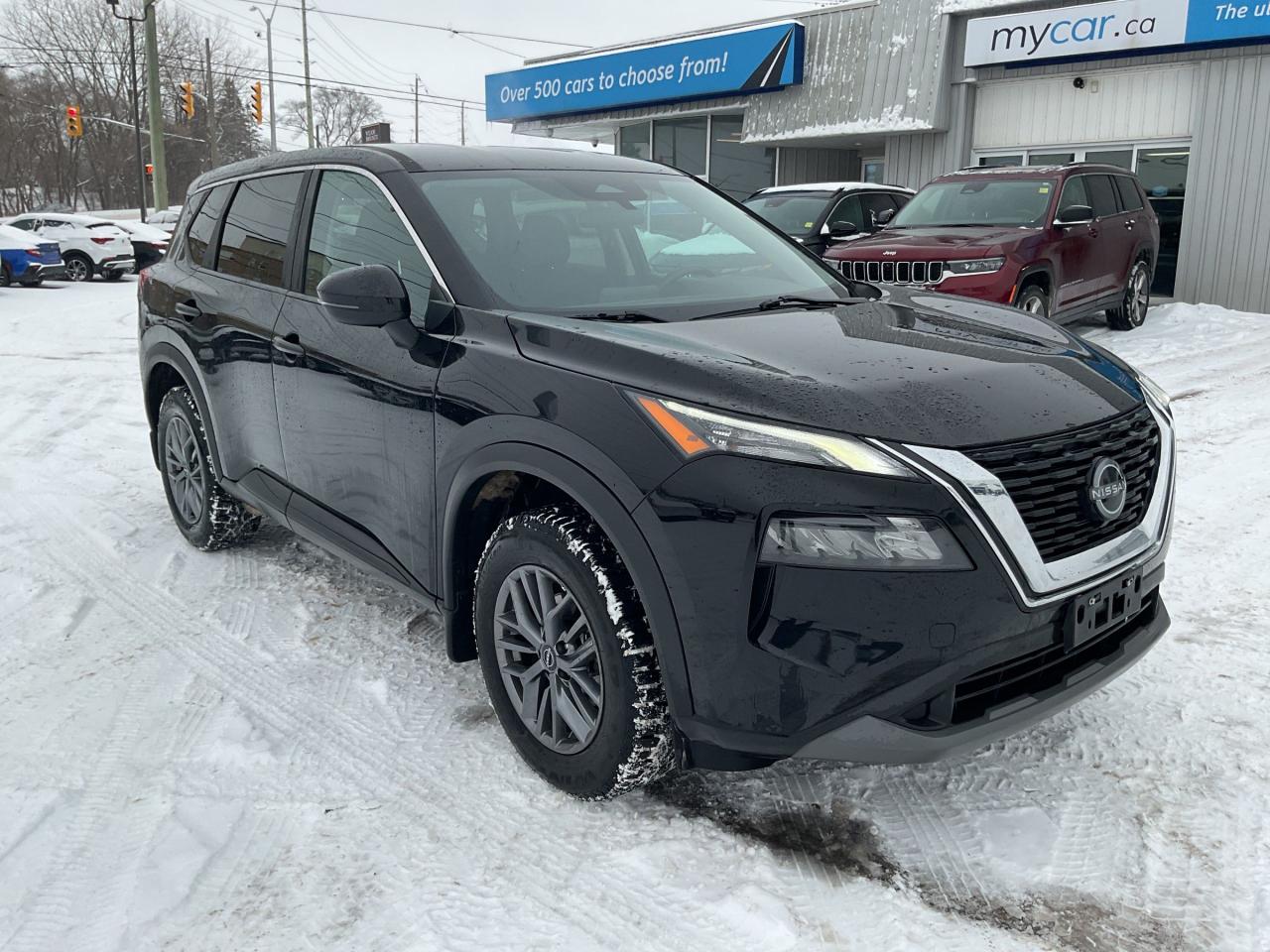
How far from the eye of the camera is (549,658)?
2.75 metres

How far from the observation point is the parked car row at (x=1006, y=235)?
29.7 ft

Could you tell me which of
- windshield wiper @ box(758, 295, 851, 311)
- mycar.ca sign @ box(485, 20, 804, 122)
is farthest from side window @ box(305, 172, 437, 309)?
mycar.ca sign @ box(485, 20, 804, 122)

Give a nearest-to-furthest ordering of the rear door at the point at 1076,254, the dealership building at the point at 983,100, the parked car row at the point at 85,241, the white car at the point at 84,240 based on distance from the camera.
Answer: the rear door at the point at 1076,254 < the dealership building at the point at 983,100 < the parked car row at the point at 85,241 < the white car at the point at 84,240

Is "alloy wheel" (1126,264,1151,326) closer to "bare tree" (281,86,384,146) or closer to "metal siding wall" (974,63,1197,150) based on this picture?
"metal siding wall" (974,63,1197,150)

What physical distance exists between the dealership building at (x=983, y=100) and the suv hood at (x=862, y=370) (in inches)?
533

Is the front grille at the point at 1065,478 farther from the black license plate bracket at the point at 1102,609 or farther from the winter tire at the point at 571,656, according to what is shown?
the winter tire at the point at 571,656

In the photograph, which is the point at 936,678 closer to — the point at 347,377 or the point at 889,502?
the point at 889,502

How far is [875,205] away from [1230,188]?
19.0 ft

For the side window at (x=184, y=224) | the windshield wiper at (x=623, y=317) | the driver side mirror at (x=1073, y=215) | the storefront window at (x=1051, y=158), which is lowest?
the windshield wiper at (x=623, y=317)

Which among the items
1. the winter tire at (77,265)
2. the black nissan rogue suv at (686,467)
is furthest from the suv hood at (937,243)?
the winter tire at (77,265)

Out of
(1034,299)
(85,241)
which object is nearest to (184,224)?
(1034,299)

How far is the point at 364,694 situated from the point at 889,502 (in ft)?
6.70

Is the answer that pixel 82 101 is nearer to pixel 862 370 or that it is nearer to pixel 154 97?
pixel 154 97

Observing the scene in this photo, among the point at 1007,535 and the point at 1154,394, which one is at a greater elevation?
the point at 1154,394
